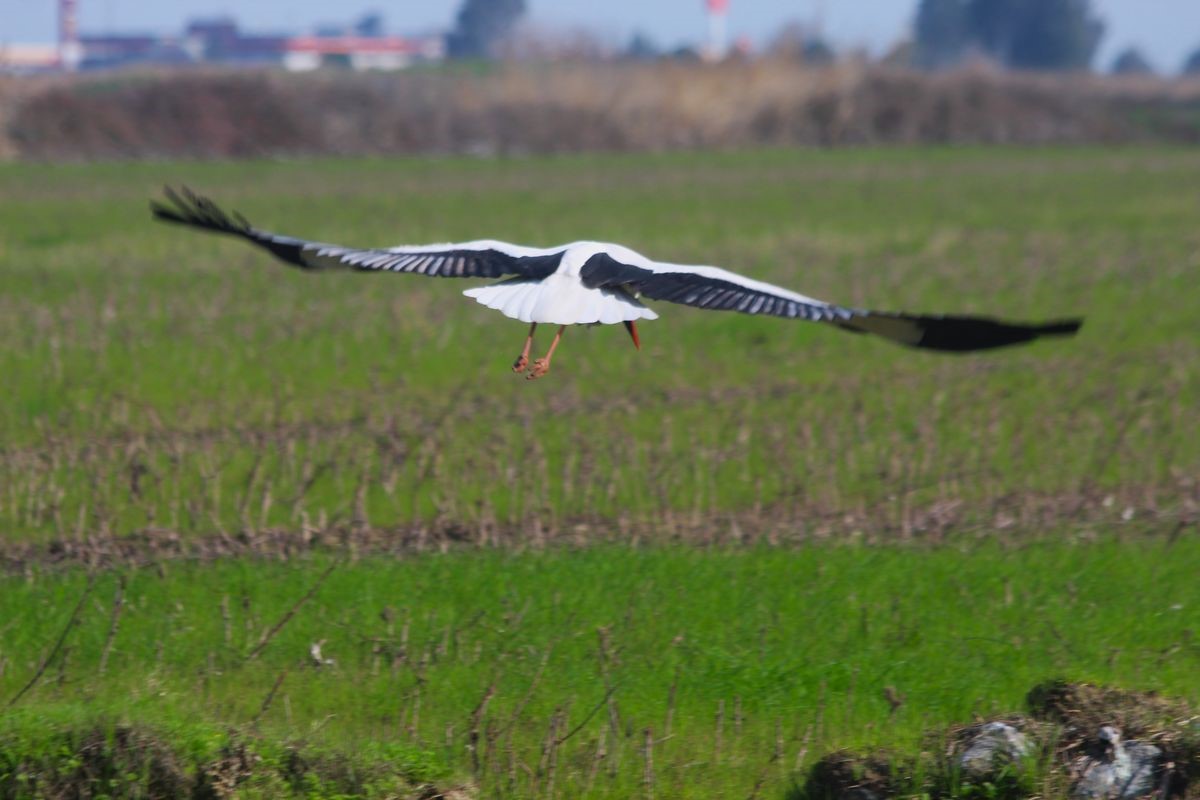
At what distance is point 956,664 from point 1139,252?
16776 millimetres

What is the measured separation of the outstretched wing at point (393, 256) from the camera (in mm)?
7746

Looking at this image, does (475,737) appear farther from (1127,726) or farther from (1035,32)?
(1035,32)

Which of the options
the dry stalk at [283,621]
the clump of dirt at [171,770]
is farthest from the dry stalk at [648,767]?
the dry stalk at [283,621]

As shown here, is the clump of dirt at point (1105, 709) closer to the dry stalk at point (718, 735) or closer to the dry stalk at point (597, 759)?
the dry stalk at point (718, 735)

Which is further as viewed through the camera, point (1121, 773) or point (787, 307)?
point (787, 307)

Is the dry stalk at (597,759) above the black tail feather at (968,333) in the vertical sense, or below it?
below

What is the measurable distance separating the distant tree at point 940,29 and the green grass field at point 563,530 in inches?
4925

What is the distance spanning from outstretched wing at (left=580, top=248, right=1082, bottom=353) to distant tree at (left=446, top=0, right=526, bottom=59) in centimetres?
14547

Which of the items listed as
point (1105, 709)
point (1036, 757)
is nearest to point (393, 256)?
point (1036, 757)

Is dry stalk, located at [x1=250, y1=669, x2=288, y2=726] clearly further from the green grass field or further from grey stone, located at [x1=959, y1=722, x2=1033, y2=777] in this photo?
grey stone, located at [x1=959, y1=722, x2=1033, y2=777]

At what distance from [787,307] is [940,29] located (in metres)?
143

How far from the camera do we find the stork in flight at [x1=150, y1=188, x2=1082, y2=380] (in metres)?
6.57

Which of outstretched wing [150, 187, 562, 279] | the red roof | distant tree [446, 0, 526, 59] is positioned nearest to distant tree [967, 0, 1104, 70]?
distant tree [446, 0, 526, 59]

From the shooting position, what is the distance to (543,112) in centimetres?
5562
